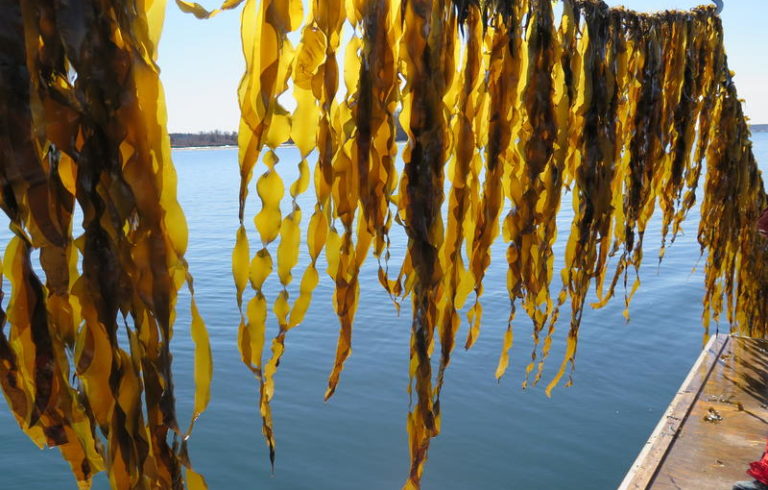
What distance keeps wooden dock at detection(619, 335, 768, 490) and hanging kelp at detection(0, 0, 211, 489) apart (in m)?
2.45

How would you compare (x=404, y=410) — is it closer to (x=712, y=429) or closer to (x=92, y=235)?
(x=712, y=429)

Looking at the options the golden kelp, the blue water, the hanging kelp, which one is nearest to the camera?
the hanging kelp

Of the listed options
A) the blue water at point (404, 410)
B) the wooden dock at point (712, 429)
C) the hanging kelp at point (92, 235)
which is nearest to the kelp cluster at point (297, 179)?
the hanging kelp at point (92, 235)

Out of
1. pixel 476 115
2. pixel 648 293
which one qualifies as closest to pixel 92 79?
pixel 476 115

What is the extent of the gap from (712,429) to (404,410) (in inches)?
234

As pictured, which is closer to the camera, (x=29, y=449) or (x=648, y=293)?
(x=29, y=449)

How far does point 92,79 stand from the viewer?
2.64 ft

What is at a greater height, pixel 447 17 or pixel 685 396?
pixel 447 17

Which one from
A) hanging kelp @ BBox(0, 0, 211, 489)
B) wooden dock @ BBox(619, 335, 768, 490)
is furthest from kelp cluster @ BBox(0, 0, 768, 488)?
wooden dock @ BBox(619, 335, 768, 490)

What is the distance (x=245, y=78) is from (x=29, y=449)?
334 inches

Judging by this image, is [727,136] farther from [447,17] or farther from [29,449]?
[29,449]

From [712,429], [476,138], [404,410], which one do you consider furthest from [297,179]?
[404,410]

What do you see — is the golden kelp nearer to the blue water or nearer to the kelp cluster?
the kelp cluster

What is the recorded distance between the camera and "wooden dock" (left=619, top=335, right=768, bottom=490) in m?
2.86
